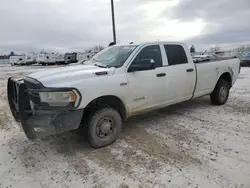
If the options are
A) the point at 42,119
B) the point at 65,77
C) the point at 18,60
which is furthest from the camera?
the point at 18,60

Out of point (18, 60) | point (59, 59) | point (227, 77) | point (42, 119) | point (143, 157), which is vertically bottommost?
point (143, 157)

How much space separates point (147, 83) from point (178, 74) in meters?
1.00

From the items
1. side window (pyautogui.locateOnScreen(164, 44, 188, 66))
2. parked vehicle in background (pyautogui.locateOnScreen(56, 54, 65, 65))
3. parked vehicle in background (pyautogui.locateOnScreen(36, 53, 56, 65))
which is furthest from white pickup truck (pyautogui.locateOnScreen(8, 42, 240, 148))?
parked vehicle in background (pyautogui.locateOnScreen(36, 53, 56, 65))

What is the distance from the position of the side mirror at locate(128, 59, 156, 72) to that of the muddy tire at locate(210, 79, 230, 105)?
2.87 m

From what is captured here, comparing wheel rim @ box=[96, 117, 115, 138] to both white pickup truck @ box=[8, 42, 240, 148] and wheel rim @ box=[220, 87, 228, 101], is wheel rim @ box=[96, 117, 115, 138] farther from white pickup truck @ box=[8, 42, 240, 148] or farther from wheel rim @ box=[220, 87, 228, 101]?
wheel rim @ box=[220, 87, 228, 101]

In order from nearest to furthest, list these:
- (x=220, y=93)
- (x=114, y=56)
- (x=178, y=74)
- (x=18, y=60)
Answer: (x=114, y=56) < (x=178, y=74) < (x=220, y=93) < (x=18, y=60)

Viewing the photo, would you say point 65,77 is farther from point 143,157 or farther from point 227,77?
point 227,77

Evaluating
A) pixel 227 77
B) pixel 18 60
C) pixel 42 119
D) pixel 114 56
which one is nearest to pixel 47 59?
pixel 18 60

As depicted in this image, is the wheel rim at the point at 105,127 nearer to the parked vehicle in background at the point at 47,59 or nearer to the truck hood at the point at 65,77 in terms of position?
the truck hood at the point at 65,77

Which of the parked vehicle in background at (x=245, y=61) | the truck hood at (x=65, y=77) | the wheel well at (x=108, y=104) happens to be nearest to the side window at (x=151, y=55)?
the truck hood at (x=65, y=77)

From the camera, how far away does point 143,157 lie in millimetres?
3611

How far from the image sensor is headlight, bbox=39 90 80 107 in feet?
11.2

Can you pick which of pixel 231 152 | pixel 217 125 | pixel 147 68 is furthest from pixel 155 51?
pixel 231 152

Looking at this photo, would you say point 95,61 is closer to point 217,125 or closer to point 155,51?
point 155,51
